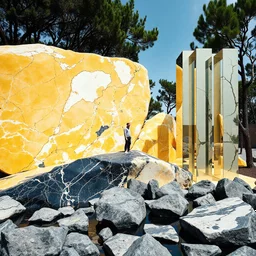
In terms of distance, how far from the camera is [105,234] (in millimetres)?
2928

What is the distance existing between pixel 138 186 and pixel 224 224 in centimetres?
204

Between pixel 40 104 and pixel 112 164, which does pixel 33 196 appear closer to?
pixel 112 164

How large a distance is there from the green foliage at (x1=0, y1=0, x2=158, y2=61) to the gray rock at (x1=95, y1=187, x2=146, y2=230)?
9124mm

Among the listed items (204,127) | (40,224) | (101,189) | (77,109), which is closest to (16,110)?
(77,109)

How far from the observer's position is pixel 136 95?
297 inches

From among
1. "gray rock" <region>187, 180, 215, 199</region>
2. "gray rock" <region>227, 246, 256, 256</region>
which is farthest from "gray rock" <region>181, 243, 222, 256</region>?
"gray rock" <region>187, 180, 215, 199</region>

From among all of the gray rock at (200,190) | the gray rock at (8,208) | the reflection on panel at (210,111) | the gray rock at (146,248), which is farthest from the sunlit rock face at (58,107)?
the gray rock at (146,248)

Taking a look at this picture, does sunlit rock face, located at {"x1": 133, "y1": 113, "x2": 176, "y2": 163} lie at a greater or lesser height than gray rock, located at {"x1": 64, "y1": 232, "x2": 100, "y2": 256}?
greater

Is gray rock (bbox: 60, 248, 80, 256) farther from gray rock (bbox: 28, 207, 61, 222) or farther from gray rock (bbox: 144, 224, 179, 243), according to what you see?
gray rock (bbox: 28, 207, 61, 222)

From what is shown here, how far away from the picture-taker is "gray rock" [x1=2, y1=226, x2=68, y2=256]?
2277 millimetres

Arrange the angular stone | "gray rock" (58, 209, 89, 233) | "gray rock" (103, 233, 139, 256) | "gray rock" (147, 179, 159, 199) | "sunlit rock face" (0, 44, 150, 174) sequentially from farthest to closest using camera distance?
1. "sunlit rock face" (0, 44, 150, 174)
2. the angular stone
3. "gray rock" (147, 179, 159, 199)
4. "gray rock" (58, 209, 89, 233)
5. "gray rock" (103, 233, 139, 256)

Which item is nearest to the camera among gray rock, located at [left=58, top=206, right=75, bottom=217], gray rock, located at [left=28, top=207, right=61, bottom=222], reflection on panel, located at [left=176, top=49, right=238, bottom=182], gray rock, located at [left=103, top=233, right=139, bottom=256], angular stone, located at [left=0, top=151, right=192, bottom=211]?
gray rock, located at [left=103, top=233, right=139, bottom=256]

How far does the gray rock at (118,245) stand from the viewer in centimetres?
246

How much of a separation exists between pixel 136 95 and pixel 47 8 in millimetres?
5675
